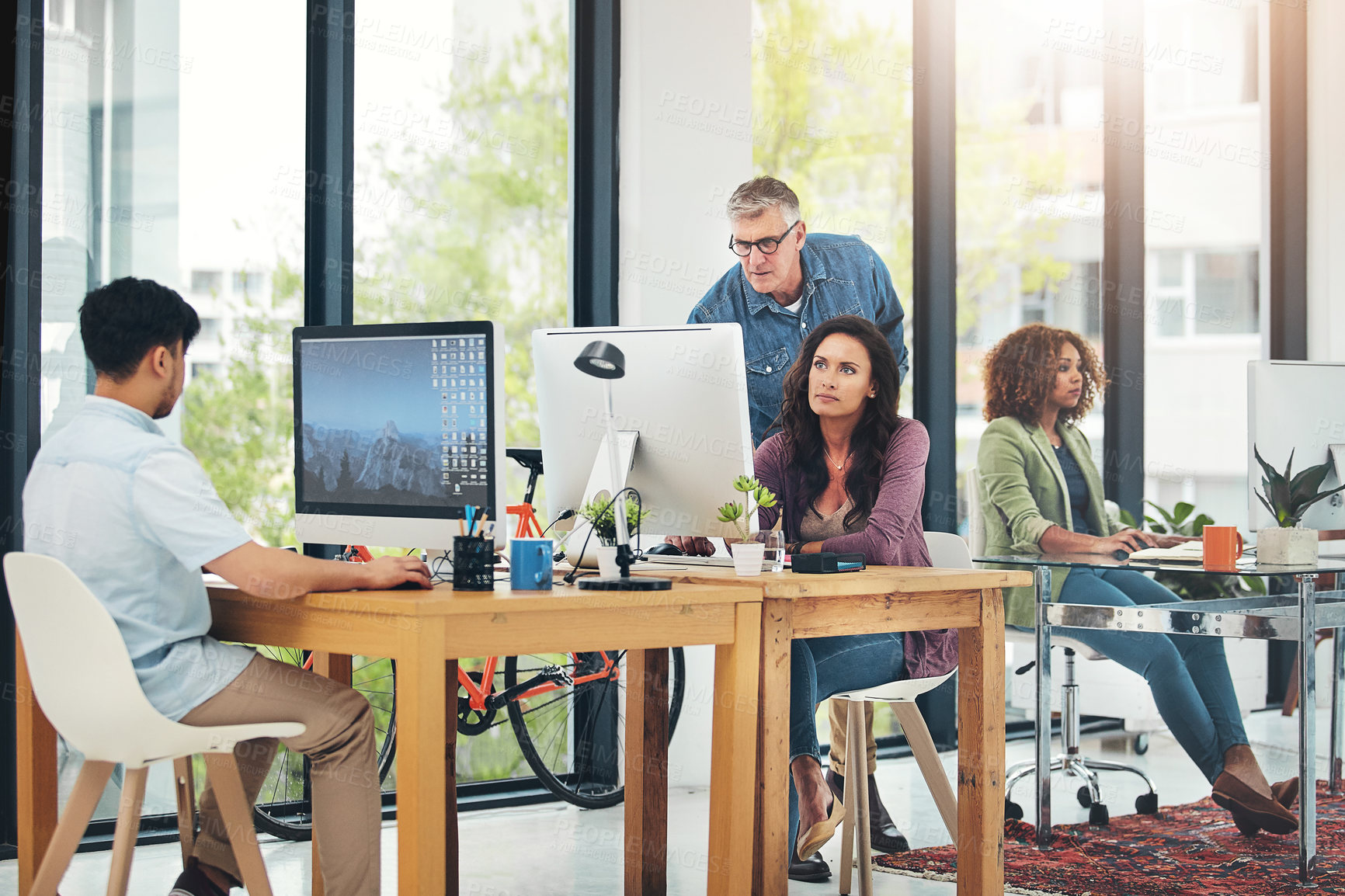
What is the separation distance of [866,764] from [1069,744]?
1231 millimetres

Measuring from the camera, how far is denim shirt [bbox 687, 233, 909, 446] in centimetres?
389

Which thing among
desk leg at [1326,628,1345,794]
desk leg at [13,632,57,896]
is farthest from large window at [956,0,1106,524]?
desk leg at [13,632,57,896]

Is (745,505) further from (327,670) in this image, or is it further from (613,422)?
(327,670)

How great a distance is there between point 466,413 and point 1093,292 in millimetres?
3547

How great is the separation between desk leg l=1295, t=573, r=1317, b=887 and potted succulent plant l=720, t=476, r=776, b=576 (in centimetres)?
140

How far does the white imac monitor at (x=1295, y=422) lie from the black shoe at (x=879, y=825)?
123 centimetres

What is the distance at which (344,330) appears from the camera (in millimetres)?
2490

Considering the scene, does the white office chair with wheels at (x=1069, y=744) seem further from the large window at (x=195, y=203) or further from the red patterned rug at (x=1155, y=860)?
the large window at (x=195, y=203)

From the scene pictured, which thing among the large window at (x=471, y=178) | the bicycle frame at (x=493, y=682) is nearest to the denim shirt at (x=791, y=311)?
the large window at (x=471, y=178)

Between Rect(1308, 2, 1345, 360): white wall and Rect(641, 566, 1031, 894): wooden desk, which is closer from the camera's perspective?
Rect(641, 566, 1031, 894): wooden desk

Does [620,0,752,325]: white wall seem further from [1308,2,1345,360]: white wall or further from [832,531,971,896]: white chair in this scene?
[1308,2,1345,360]: white wall

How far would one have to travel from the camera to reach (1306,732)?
2941 millimetres

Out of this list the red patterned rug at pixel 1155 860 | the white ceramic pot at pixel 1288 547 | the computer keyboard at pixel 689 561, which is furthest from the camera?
the white ceramic pot at pixel 1288 547

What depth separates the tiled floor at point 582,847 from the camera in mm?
2969
